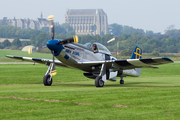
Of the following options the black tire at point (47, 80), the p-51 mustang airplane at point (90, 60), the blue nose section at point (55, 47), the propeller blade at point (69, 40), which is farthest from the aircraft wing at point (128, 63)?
the black tire at point (47, 80)

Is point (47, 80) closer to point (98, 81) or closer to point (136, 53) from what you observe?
point (98, 81)

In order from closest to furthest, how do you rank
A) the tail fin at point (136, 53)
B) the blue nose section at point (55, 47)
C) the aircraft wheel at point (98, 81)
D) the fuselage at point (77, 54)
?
the blue nose section at point (55, 47) < the fuselage at point (77, 54) < the aircraft wheel at point (98, 81) < the tail fin at point (136, 53)

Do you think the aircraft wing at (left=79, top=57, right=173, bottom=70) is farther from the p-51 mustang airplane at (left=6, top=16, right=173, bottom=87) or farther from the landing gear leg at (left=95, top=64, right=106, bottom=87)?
the landing gear leg at (left=95, top=64, right=106, bottom=87)

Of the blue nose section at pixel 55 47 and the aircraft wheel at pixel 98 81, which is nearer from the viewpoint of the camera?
the blue nose section at pixel 55 47

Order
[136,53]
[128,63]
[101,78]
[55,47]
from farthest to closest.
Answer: [136,53]
[128,63]
[101,78]
[55,47]

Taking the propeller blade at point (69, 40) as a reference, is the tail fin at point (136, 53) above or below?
below

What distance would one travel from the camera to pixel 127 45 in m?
190

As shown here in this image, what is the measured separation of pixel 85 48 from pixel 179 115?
435 inches

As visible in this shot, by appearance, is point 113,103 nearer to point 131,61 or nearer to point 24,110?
point 24,110

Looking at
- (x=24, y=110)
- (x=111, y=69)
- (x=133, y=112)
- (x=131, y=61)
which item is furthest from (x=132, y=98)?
(x=111, y=69)

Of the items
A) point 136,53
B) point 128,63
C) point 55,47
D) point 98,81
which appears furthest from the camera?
point 136,53

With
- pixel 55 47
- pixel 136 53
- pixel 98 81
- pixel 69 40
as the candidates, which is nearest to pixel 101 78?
pixel 98 81

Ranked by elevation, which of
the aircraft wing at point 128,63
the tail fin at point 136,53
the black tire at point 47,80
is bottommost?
the black tire at point 47,80

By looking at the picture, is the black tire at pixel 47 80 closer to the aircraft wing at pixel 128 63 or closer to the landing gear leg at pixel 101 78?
the aircraft wing at pixel 128 63
